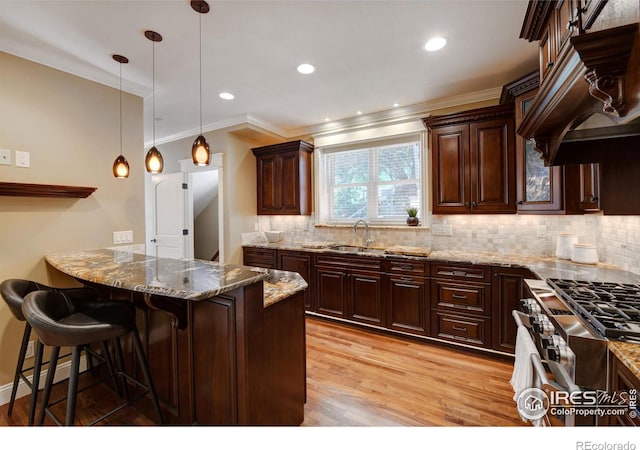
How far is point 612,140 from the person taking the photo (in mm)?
1759

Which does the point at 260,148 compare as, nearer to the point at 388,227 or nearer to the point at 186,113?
the point at 186,113

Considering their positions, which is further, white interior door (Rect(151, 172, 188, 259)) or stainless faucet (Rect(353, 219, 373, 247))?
white interior door (Rect(151, 172, 188, 259))

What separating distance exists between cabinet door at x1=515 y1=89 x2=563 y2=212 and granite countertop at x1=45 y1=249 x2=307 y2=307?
233 centimetres

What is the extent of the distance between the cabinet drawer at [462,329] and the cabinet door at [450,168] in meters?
1.17

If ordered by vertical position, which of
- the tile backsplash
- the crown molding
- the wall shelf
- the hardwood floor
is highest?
the crown molding

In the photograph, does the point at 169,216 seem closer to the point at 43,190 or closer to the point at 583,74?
the point at 43,190

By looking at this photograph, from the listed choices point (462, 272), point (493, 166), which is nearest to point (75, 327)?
point (462, 272)

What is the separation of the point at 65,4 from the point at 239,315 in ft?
7.76

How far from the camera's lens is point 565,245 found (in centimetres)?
260

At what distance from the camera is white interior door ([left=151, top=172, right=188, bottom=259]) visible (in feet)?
14.7

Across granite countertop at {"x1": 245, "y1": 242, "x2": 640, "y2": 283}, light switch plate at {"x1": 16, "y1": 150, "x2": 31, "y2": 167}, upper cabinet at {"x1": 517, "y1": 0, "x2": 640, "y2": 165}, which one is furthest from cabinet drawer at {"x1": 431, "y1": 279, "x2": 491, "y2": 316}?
light switch plate at {"x1": 16, "y1": 150, "x2": 31, "y2": 167}

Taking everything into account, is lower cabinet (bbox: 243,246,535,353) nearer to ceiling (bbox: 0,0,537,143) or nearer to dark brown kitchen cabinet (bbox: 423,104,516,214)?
dark brown kitchen cabinet (bbox: 423,104,516,214)

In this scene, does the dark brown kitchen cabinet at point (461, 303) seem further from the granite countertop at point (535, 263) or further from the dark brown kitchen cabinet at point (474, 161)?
the dark brown kitchen cabinet at point (474, 161)

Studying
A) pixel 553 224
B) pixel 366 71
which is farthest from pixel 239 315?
pixel 553 224
